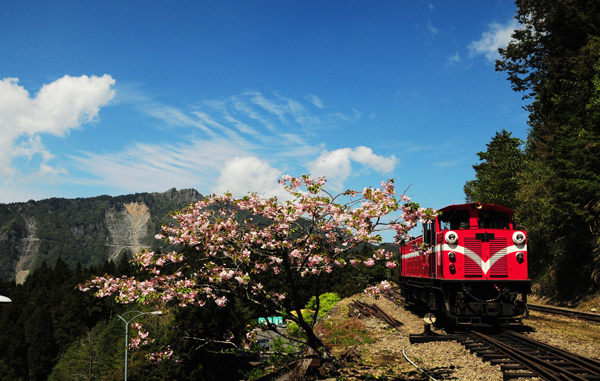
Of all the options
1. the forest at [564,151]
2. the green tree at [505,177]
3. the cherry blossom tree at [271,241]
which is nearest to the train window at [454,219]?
the cherry blossom tree at [271,241]

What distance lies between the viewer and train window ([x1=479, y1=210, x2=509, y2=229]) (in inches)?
600

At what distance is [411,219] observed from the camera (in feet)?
30.9

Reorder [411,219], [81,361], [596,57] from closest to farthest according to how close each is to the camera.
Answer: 1. [411,219]
2. [596,57]
3. [81,361]

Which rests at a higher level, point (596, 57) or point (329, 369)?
point (596, 57)

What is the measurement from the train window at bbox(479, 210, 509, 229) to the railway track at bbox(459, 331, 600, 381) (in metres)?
4.03

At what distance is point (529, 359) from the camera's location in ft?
33.9

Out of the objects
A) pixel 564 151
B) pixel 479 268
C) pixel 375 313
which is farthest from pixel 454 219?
pixel 564 151

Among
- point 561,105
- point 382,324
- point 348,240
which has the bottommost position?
point 382,324

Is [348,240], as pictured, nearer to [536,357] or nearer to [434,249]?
[536,357]

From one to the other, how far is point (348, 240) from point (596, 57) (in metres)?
28.0

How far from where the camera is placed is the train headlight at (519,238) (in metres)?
14.6

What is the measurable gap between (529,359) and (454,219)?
6149mm

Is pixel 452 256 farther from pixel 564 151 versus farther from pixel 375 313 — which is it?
pixel 564 151

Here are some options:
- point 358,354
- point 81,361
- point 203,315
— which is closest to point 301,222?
point 358,354
